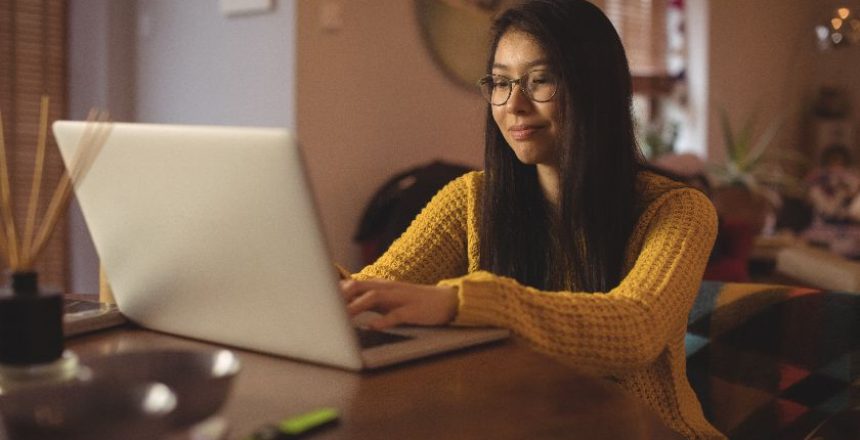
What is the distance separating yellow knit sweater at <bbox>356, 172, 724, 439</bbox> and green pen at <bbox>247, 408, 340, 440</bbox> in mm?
302

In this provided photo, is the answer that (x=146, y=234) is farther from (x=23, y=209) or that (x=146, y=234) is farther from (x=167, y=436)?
(x=23, y=209)

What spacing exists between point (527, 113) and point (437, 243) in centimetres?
29

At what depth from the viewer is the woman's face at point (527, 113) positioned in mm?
1363

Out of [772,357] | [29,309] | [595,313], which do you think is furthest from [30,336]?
[772,357]

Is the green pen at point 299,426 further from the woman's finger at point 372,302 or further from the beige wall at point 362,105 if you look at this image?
the beige wall at point 362,105

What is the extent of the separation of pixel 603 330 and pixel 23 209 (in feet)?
9.53

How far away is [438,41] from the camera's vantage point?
378 cm

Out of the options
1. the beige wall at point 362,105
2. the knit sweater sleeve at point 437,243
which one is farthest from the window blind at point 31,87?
the knit sweater sleeve at point 437,243

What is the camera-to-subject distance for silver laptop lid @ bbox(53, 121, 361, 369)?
2.55 ft

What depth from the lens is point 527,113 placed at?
53.9 inches

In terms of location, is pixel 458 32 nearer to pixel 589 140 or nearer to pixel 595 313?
pixel 589 140

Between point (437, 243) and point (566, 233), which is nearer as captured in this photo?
point (566, 233)

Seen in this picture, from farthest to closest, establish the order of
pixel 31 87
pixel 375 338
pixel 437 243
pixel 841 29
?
pixel 841 29, pixel 31 87, pixel 437 243, pixel 375 338

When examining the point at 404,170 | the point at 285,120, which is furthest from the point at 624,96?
the point at 404,170
